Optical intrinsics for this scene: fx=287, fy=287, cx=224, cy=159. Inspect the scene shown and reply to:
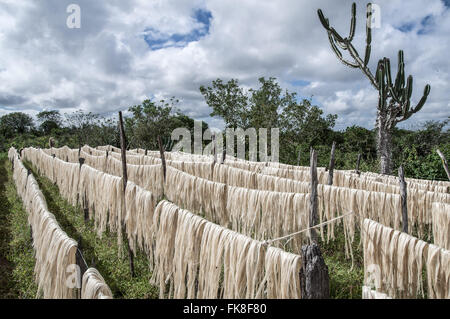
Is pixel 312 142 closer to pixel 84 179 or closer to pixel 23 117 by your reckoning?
pixel 84 179

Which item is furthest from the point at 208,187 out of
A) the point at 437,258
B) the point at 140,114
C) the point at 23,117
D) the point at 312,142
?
the point at 23,117

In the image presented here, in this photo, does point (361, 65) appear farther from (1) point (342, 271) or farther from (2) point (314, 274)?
(2) point (314, 274)

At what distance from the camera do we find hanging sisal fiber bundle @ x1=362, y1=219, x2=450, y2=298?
2.38 meters

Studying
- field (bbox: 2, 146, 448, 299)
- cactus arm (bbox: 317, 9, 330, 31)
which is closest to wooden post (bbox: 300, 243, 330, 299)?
field (bbox: 2, 146, 448, 299)

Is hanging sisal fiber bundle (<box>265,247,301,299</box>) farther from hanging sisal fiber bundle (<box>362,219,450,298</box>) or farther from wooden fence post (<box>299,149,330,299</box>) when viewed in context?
hanging sisal fiber bundle (<box>362,219,450,298</box>)

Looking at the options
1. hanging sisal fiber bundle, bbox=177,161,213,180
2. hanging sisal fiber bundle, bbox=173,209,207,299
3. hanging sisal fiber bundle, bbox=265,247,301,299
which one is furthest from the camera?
hanging sisal fiber bundle, bbox=177,161,213,180

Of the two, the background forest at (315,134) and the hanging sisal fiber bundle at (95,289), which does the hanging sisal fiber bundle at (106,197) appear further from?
the background forest at (315,134)

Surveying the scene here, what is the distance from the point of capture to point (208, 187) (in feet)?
18.4

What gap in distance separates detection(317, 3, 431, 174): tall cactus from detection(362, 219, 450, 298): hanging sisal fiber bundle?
9547 millimetres

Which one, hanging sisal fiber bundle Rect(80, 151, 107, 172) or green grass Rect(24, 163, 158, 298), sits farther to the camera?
hanging sisal fiber bundle Rect(80, 151, 107, 172)

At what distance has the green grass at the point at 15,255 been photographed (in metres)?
4.29

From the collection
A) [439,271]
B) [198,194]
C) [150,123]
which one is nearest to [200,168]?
[198,194]
